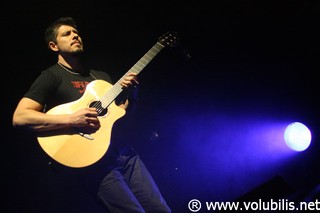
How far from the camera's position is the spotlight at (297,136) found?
142 inches

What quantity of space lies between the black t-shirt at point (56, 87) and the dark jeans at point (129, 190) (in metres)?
0.65

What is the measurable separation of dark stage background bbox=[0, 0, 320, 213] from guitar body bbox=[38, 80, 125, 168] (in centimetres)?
114

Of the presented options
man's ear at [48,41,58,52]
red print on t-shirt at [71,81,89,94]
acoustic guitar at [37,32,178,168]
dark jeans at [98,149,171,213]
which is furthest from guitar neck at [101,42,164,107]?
man's ear at [48,41,58,52]

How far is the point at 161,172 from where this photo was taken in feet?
12.7

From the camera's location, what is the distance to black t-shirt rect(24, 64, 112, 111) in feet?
8.40

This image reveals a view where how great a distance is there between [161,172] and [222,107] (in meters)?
1.09

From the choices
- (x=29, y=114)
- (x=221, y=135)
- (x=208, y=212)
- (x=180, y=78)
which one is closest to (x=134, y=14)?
(x=180, y=78)

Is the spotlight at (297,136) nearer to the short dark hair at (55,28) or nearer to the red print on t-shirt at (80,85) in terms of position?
the red print on t-shirt at (80,85)

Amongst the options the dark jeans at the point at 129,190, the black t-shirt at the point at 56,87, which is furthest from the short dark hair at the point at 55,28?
the dark jeans at the point at 129,190

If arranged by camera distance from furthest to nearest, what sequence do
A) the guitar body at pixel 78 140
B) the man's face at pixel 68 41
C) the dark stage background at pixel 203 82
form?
1. the dark stage background at pixel 203 82
2. the man's face at pixel 68 41
3. the guitar body at pixel 78 140

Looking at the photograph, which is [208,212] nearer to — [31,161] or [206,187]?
[206,187]

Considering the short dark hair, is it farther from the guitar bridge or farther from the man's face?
the guitar bridge

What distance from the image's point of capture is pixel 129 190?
241cm

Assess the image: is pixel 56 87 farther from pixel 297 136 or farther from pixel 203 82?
pixel 297 136
